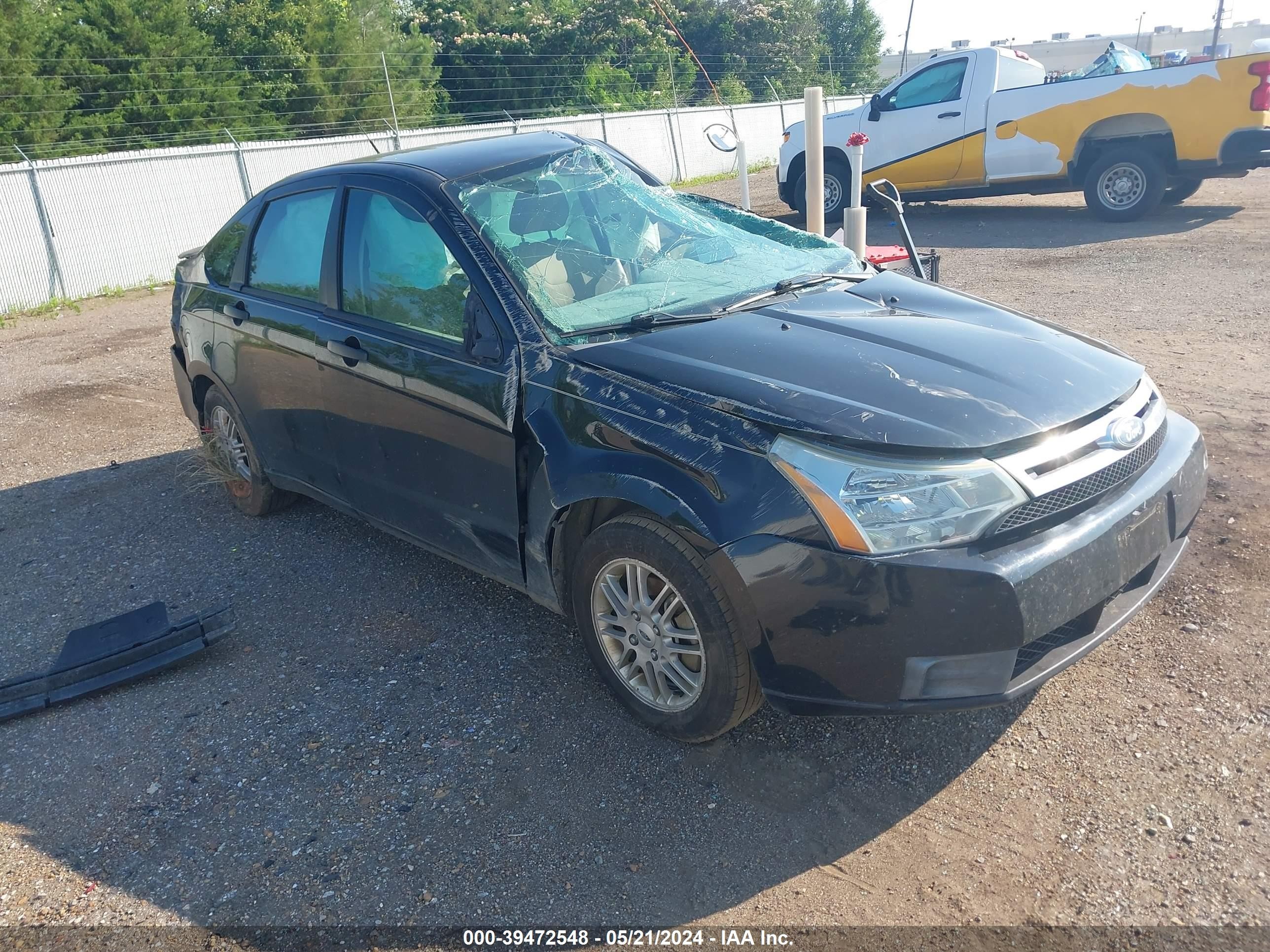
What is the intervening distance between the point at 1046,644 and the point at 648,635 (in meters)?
1.15

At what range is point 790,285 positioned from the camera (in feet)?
12.5

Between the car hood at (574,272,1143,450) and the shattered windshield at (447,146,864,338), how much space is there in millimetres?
261

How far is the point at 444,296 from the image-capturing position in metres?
3.70

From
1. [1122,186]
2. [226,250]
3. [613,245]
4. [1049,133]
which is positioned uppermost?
[613,245]

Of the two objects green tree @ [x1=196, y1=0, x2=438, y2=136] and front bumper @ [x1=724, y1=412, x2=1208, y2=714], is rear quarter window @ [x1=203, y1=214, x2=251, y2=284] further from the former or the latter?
green tree @ [x1=196, y1=0, x2=438, y2=136]

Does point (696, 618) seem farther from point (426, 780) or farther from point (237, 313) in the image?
point (237, 313)

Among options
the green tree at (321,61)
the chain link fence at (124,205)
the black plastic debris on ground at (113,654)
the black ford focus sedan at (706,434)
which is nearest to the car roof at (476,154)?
the black ford focus sedan at (706,434)

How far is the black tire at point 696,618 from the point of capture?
9.36ft

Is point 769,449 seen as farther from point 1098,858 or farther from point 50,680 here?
point 50,680

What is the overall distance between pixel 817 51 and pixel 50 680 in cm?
4013

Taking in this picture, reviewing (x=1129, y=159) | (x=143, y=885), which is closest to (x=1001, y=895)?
(x=143, y=885)

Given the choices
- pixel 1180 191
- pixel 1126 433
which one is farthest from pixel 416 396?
pixel 1180 191

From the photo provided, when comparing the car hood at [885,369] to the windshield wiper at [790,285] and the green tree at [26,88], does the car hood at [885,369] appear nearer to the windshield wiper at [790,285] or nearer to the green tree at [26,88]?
the windshield wiper at [790,285]

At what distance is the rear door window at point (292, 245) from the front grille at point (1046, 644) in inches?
124
